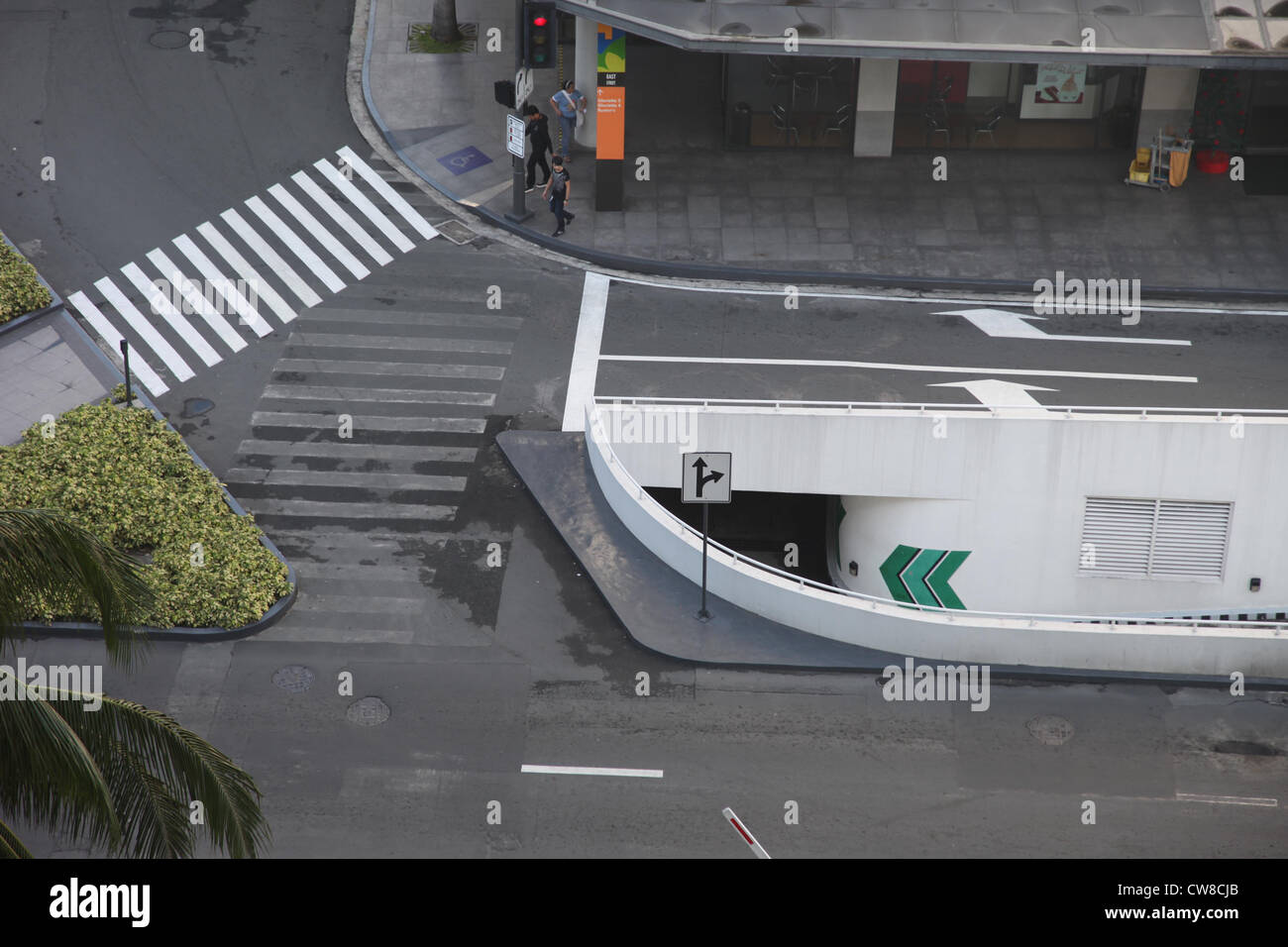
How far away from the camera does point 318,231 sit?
3256 cm

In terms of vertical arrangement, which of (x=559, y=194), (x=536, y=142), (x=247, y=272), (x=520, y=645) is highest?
(x=536, y=142)

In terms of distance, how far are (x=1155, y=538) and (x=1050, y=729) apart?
15.1ft

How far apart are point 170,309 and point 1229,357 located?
19.5 meters

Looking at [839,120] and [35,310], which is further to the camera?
[839,120]

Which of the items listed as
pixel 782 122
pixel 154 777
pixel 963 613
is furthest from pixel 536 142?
pixel 154 777

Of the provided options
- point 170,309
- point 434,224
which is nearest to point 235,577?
point 170,309

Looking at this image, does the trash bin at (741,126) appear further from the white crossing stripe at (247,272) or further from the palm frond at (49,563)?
the palm frond at (49,563)

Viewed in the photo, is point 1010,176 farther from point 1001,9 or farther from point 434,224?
point 434,224

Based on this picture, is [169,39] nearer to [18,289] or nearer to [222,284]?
[222,284]

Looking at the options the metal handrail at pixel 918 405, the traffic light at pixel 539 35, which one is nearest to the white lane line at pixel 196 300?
the metal handrail at pixel 918 405

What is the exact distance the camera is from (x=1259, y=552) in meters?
25.1

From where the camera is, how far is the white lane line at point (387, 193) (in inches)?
1293

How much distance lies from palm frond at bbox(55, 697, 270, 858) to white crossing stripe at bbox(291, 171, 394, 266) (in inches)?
752

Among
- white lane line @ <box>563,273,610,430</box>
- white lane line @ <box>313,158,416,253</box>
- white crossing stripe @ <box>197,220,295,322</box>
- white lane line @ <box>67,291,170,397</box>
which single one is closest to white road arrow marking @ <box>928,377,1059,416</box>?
white lane line @ <box>563,273,610,430</box>
